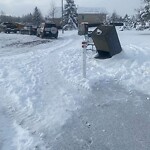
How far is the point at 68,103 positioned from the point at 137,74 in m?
3.33

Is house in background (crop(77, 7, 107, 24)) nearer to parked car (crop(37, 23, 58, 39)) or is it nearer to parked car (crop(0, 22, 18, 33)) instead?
parked car (crop(0, 22, 18, 33))

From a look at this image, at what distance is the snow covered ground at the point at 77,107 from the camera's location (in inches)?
236

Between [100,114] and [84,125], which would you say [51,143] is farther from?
[100,114]

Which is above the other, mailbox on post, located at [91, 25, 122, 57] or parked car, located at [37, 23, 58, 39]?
mailbox on post, located at [91, 25, 122, 57]

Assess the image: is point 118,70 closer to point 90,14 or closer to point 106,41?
point 106,41

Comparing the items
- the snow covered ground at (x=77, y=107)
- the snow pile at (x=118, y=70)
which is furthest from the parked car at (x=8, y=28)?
the snow covered ground at (x=77, y=107)

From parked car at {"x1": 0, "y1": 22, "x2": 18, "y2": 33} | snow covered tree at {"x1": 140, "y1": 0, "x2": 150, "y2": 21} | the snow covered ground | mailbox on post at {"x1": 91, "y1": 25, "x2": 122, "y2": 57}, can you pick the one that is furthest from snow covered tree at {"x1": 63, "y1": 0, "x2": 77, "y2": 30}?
the snow covered ground

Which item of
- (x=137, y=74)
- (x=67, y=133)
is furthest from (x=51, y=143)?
(x=137, y=74)

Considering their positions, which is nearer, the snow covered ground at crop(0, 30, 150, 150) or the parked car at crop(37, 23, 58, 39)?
the snow covered ground at crop(0, 30, 150, 150)

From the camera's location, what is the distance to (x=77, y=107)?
25.9 ft

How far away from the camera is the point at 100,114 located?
24.4 ft

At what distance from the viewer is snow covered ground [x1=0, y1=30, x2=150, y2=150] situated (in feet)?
19.6

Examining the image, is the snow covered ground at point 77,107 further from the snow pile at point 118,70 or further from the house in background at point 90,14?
the house in background at point 90,14

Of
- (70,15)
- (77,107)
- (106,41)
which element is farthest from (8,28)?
(77,107)
